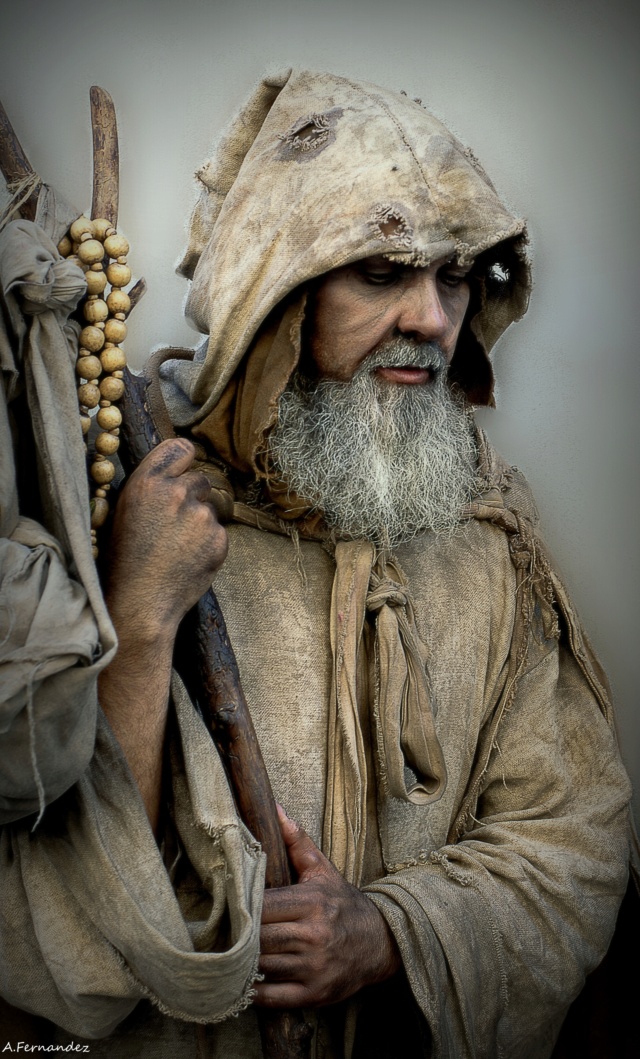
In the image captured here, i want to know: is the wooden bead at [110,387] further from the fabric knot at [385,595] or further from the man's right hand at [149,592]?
the fabric knot at [385,595]

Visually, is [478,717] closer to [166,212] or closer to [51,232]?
[51,232]

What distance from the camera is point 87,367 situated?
1671 mm

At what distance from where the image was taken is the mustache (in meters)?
2.16

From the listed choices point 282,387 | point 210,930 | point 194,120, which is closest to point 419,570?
point 282,387

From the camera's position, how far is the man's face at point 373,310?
2.12 meters

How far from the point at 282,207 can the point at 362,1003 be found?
4.63 feet

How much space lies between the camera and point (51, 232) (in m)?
1.65

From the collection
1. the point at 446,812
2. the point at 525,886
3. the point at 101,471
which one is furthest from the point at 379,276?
the point at 525,886

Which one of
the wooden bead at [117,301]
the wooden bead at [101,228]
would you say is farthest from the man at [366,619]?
the wooden bead at [101,228]

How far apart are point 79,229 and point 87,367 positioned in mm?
195

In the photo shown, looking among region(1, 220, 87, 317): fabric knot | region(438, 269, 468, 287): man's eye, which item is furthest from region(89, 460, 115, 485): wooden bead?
region(438, 269, 468, 287): man's eye

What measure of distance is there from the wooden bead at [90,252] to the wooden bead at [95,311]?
0.05 m

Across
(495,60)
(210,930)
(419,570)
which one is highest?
(495,60)
